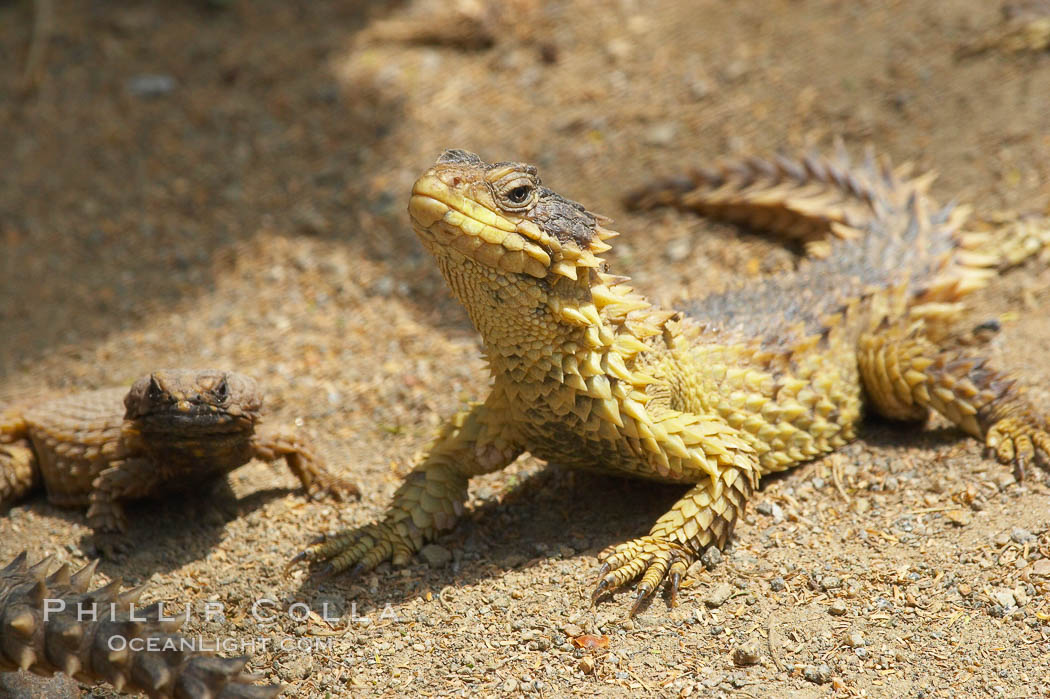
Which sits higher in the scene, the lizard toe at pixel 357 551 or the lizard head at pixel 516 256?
the lizard head at pixel 516 256

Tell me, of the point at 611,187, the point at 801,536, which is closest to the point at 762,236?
the point at 611,187

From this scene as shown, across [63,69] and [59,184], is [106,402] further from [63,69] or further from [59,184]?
[63,69]

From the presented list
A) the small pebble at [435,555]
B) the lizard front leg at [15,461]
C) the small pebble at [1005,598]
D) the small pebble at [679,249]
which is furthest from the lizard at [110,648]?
the small pebble at [679,249]

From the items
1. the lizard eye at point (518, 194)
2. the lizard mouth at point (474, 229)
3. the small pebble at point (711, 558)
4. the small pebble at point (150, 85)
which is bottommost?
the small pebble at point (711, 558)

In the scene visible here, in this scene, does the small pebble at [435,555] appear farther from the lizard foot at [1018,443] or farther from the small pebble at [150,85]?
the small pebble at [150,85]

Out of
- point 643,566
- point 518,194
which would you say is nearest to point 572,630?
point 643,566

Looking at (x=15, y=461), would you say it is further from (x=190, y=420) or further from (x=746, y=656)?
(x=746, y=656)

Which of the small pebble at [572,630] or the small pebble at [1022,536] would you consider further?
the small pebble at [1022,536]
